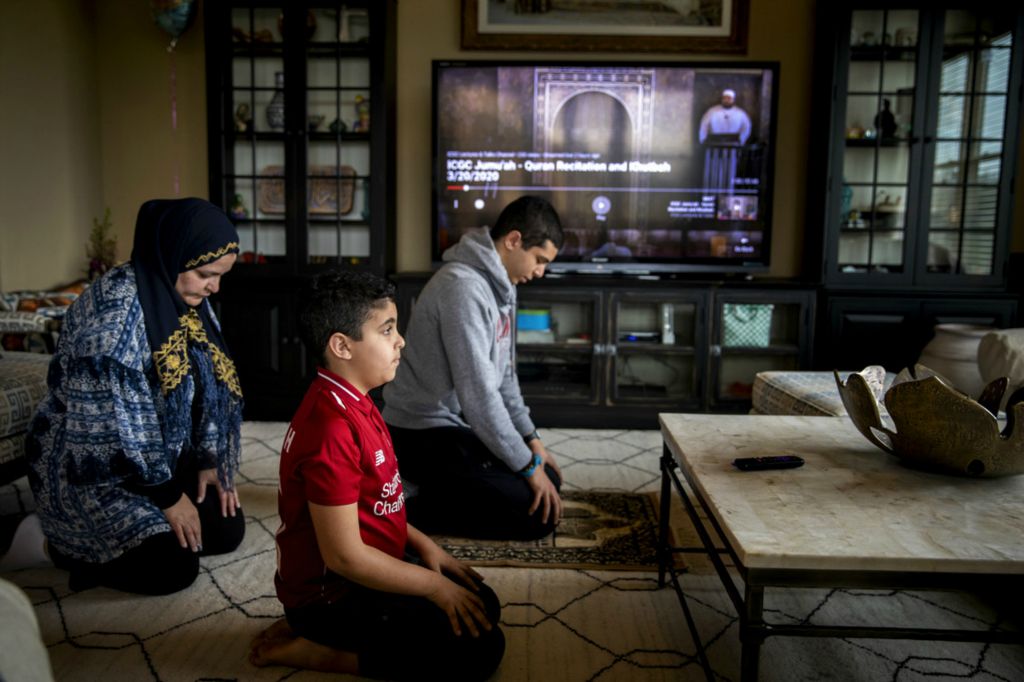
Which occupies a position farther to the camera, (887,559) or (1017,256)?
(1017,256)

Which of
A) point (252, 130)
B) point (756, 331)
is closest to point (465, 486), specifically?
point (756, 331)

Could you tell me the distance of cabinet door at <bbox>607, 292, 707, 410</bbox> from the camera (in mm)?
3619

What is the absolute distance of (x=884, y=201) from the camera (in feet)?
12.0

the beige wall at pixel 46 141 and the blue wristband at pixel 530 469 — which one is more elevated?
the beige wall at pixel 46 141

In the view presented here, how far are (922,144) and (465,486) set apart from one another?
279cm

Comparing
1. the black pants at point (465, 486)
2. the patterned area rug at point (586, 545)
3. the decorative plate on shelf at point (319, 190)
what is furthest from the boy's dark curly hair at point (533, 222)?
the decorative plate on shelf at point (319, 190)

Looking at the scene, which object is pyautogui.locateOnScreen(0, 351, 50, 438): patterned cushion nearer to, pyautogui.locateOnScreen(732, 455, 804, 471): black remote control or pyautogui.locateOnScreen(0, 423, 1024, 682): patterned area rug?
pyautogui.locateOnScreen(0, 423, 1024, 682): patterned area rug

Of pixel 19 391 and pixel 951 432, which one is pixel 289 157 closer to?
pixel 19 391

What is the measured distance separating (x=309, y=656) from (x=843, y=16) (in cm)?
343

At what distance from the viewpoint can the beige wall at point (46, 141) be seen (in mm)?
3590

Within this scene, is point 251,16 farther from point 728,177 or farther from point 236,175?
point 728,177

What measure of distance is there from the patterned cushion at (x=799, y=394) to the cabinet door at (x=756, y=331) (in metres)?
0.72

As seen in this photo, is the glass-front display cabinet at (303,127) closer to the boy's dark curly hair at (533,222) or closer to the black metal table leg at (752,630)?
the boy's dark curly hair at (533,222)

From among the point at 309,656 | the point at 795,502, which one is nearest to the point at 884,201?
the point at 795,502
